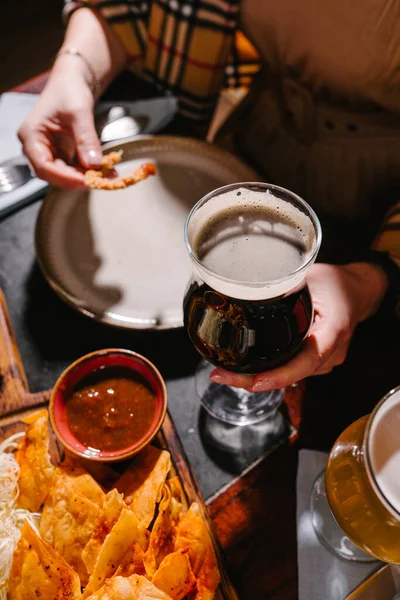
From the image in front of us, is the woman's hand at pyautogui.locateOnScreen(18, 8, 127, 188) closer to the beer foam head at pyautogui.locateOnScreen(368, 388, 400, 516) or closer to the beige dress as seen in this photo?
the beige dress

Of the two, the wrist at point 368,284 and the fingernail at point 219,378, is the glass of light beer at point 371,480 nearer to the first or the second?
the fingernail at point 219,378

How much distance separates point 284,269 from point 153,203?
649 millimetres

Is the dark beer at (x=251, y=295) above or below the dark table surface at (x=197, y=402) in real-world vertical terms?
above

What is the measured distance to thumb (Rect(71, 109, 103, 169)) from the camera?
1240mm

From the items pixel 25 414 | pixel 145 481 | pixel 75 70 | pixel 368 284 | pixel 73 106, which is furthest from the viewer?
pixel 75 70

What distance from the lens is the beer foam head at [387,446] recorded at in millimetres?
715

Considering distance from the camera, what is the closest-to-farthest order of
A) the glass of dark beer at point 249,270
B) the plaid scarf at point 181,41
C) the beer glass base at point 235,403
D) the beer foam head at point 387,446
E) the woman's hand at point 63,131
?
1. the beer foam head at point 387,446
2. the glass of dark beer at point 249,270
3. the beer glass base at point 235,403
4. the woman's hand at point 63,131
5. the plaid scarf at point 181,41

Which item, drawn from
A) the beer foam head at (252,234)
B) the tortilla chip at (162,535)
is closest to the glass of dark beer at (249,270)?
the beer foam head at (252,234)

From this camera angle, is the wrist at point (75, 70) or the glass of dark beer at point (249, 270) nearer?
the glass of dark beer at point (249, 270)

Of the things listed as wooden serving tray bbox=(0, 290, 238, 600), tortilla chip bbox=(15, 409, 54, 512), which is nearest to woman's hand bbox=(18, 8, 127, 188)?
wooden serving tray bbox=(0, 290, 238, 600)

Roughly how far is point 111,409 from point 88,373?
0.09m

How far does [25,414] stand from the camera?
1057 mm

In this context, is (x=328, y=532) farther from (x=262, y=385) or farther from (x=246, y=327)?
(x=246, y=327)

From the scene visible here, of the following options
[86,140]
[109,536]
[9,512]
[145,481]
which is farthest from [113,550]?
[86,140]
